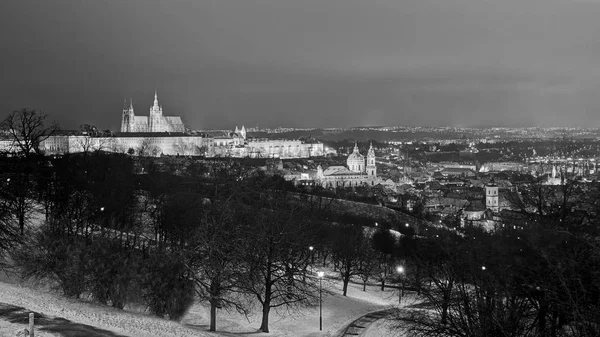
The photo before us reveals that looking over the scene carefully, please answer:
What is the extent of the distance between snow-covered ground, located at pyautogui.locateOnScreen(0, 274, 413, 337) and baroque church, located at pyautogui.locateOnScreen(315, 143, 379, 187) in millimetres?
116026

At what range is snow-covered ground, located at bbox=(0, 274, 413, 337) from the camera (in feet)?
65.5

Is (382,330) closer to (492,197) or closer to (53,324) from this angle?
(53,324)

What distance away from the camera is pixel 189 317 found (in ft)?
80.4

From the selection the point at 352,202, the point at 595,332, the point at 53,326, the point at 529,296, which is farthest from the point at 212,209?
the point at 352,202

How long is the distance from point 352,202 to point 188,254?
65608mm

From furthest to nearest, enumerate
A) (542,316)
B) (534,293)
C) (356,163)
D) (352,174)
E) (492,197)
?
(356,163) → (352,174) → (492,197) → (534,293) → (542,316)

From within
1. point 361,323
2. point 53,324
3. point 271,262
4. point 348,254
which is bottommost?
point 361,323

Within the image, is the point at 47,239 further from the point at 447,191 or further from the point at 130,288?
the point at 447,191

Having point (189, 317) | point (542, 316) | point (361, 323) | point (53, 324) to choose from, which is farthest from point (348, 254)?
point (53, 324)

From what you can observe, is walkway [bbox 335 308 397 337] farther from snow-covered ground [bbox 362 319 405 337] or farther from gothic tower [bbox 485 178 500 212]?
gothic tower [bbox 485 178 500 212]

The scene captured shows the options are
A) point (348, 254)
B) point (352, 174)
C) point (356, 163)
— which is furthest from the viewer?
point (356, 163)

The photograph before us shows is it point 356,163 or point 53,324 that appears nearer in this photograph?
point 53,324

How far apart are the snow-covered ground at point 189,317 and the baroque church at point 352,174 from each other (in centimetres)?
11603

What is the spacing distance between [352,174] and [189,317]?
142 metres
